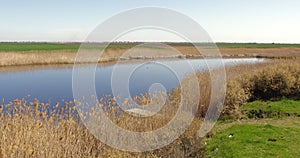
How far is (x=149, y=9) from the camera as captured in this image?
5.05 metres

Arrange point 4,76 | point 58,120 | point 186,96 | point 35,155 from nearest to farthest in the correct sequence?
1. point 35,155
2. point 58,120
3. point 186,96
4. point 4,76

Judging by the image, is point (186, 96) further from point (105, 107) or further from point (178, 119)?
point (105, 107)

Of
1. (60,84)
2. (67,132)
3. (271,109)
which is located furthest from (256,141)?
(60,84)

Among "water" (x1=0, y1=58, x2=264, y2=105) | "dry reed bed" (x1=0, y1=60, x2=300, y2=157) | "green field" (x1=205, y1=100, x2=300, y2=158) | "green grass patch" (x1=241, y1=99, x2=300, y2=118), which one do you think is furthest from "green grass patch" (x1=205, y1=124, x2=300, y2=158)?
"water" (x1=0, y1=58, x2=264, y2=105)

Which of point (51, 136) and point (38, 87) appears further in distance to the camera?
Result: point (38, 87)

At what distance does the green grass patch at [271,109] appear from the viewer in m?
8.26

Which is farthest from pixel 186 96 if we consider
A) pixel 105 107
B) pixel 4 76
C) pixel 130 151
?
pixel 4 76

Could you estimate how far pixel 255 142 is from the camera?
5.52 m

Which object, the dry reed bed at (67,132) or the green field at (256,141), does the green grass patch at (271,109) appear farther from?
the green field at (256,141)

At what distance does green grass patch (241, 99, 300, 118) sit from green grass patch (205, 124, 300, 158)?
5.28 ft

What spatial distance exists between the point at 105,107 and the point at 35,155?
2.16 m

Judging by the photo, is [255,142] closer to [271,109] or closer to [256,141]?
[256,141]

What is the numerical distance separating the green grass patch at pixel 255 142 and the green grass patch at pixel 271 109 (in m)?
1.61

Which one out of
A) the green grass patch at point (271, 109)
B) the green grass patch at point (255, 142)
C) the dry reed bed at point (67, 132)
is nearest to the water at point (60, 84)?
the green grass patch at point (271, 109)
